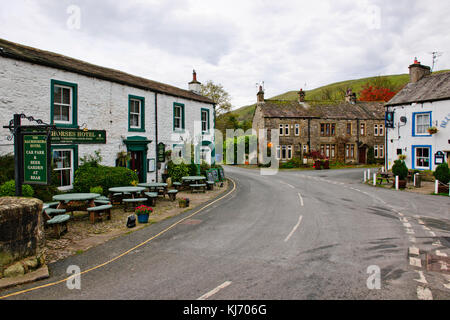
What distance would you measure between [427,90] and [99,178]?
26667 mm

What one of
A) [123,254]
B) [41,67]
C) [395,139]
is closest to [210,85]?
[395,139]

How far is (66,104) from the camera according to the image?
540 inches

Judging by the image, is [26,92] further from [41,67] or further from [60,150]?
[60,150]

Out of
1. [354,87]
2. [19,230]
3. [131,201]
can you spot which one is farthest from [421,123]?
[354,87]

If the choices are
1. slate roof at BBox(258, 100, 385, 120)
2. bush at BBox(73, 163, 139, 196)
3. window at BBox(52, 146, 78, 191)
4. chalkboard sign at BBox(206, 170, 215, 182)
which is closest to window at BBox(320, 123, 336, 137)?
slate roof at BBox(258, 100, 385, 120)

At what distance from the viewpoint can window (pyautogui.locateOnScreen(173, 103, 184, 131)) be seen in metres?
21.4

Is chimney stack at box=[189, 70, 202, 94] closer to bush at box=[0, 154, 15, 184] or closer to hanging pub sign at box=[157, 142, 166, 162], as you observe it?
hanging pub sign at box=[157, 142, 166, 162]

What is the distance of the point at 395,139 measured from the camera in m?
26.7

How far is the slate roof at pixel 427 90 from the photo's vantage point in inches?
926

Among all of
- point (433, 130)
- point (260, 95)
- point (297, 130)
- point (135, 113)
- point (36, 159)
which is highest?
point (260, 95)

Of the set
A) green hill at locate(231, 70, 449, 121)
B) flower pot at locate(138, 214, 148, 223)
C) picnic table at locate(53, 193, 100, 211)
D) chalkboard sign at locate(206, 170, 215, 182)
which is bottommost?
flower pot at locate(138, 214, 148, 223)

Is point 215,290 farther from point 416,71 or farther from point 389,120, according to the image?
point 416,71

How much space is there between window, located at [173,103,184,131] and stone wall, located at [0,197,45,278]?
15.0 m
